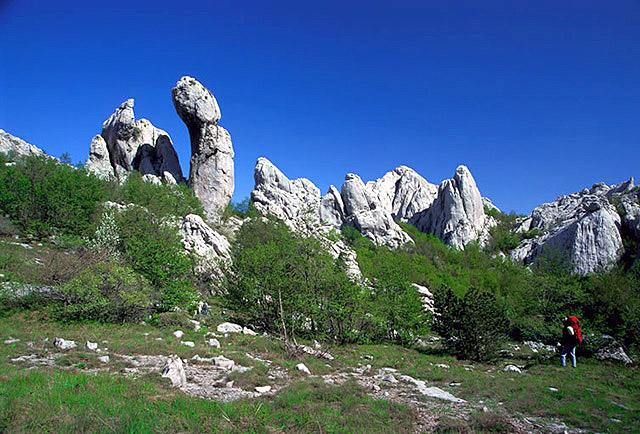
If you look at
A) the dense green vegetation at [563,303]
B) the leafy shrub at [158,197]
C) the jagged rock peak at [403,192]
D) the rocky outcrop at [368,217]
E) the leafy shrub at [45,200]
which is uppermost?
the jagged rock peak at [403,192]

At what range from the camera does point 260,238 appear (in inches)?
1956

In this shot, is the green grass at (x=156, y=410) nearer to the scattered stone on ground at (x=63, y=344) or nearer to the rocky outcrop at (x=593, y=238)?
the scattered stone on ground at (x=63, y=344)

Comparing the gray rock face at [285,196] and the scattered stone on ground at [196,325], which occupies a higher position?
the gray rock face at [285,196]

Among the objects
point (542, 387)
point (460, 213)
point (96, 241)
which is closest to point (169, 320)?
point (96, 241)

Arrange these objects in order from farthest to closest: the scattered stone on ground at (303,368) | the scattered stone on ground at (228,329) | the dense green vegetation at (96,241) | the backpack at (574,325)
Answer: the scattered stone on ground at (228,329) → the dense green vegetation at (96,241) → the backpack at (574,325) → the scattered stone on ground at (303,368)

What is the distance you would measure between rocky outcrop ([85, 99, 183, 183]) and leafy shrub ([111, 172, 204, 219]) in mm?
10480

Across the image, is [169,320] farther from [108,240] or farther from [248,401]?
[248,401]

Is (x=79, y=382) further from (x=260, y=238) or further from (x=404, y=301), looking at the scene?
(x=260, y=238)

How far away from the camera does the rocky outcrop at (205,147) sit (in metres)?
75.2

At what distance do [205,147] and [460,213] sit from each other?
224 feet

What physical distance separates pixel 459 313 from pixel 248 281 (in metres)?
14.0

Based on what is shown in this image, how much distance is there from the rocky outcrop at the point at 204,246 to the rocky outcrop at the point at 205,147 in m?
28.9

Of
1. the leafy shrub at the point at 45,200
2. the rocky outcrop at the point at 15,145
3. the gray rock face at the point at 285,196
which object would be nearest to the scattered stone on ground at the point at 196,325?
the leafy shrub at the point at 45,200

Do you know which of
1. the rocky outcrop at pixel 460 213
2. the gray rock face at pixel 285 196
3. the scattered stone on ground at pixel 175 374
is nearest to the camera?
the scattered stone on ground at pixel 175 374
